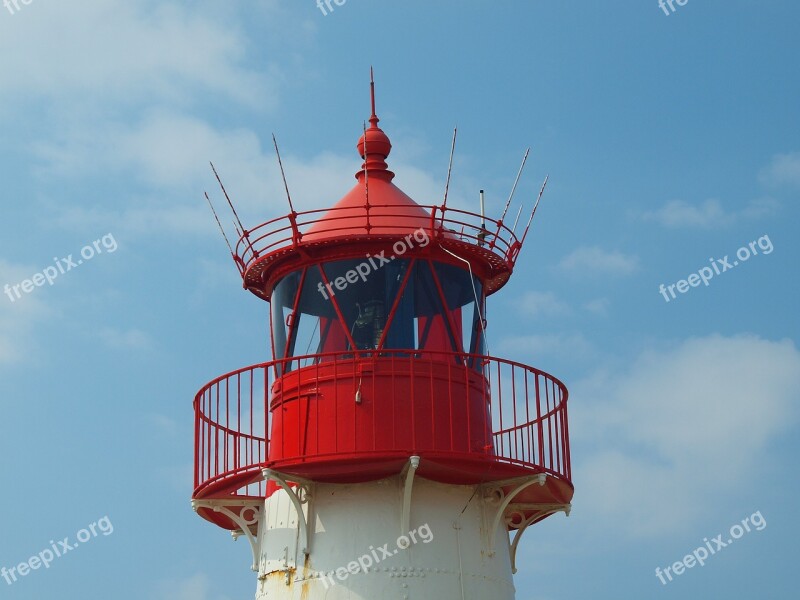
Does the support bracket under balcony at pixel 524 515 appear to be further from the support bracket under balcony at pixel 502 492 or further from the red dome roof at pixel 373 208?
the red dome roof at pixel 373 208

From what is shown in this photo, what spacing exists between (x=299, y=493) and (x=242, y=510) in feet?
4.59

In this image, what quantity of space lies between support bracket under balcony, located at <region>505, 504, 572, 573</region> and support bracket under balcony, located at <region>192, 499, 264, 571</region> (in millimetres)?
3615

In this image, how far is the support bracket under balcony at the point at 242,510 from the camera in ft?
66.4

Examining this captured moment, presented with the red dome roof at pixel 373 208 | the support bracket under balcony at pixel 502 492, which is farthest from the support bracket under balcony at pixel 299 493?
the red dome roof at pixel 373 208

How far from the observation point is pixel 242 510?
20547 mm

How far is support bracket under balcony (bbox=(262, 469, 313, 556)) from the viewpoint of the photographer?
746 inches

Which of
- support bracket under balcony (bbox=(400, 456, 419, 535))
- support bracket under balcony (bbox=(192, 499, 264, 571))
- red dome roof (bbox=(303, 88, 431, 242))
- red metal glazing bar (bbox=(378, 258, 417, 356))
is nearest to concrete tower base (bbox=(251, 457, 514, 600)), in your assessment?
support bracket under balcony (bbox=(400, 456, 419, 535))

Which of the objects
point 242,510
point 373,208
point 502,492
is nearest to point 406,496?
point 502,492

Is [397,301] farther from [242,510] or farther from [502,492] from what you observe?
[242,510]

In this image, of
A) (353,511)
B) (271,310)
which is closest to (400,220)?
(271,310)

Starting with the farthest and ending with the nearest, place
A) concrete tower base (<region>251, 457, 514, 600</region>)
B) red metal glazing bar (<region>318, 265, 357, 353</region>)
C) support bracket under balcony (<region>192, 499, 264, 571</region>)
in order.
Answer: support bracket under balcony (<region>192, 499, 264, 571</region>), red metal glazing bar (<region>318, 265, 357, 353</region>), concrete tower base (<region>251, 457, 514, 600</region>)

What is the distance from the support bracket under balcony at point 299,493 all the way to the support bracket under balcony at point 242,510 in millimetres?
1038

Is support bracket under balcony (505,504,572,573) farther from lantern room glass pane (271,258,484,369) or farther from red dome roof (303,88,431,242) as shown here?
red dome roof (303,88,431,242)

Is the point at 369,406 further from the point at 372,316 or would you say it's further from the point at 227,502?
the point at 227,502
